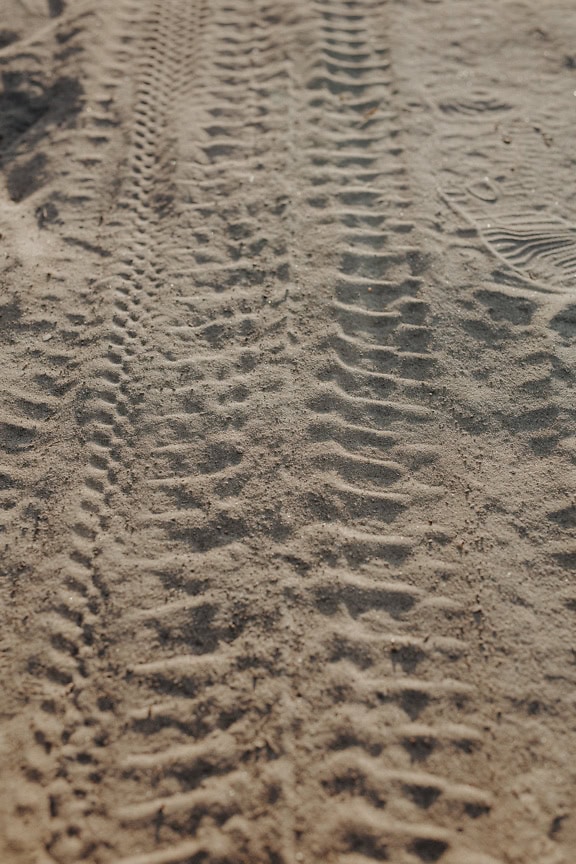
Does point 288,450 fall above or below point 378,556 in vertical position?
above

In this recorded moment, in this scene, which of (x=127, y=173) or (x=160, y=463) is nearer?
(x=160, y=463)

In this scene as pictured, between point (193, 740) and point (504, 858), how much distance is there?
1102 mm

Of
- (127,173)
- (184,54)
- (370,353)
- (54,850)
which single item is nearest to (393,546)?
(370,353)

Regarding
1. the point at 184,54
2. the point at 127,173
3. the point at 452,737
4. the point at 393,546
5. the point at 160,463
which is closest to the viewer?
the point at 452,737

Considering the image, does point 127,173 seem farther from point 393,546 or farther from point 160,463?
point 393,546

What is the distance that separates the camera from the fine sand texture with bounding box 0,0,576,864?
2.20 metres

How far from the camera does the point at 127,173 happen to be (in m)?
3.97

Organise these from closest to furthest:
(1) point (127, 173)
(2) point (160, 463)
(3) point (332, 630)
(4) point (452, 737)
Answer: (4) point (452, 737), (3) point (332, 630), (2) point (160, 463), (1) point (127, 173)

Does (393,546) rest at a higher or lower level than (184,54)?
lower

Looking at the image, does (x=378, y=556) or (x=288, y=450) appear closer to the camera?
(x=378, y=556)

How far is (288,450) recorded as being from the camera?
Answer: 291 centimetres

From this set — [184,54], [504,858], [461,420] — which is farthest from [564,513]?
[184,54]

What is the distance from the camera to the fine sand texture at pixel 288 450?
2.20 meters

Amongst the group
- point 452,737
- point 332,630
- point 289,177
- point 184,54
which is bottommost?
point 452,737
